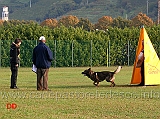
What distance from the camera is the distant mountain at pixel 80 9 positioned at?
495ft

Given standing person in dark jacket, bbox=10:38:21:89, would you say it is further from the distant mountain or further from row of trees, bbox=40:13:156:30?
the distant mountain

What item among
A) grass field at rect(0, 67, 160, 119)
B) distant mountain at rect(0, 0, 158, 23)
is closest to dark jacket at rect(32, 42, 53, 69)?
grass field at rect(0, 67, 160, 119)

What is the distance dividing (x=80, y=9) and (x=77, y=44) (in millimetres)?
112767

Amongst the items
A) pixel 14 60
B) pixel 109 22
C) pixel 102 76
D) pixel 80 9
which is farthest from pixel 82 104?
pixel 80 9

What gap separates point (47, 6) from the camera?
169 metres

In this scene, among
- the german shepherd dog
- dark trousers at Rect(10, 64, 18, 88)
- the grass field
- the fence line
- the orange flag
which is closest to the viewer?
the grass field

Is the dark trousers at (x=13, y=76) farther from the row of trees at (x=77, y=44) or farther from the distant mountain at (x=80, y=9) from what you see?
the distant mountain at (x=80, y=9)

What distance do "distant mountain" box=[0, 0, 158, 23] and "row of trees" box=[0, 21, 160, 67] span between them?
9051 centimetres

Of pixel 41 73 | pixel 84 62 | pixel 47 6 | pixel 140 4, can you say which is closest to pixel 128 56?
pixel 84 62

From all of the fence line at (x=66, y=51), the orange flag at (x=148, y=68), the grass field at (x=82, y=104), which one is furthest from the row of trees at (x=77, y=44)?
the grass field at (x=82, y=104)

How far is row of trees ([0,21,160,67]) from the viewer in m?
49.2

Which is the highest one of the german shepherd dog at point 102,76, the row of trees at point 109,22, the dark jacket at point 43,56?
the row of trees at point 109,22

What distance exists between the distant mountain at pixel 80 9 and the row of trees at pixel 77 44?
9051cm

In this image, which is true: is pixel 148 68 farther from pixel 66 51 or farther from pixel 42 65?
pixel 66 51
